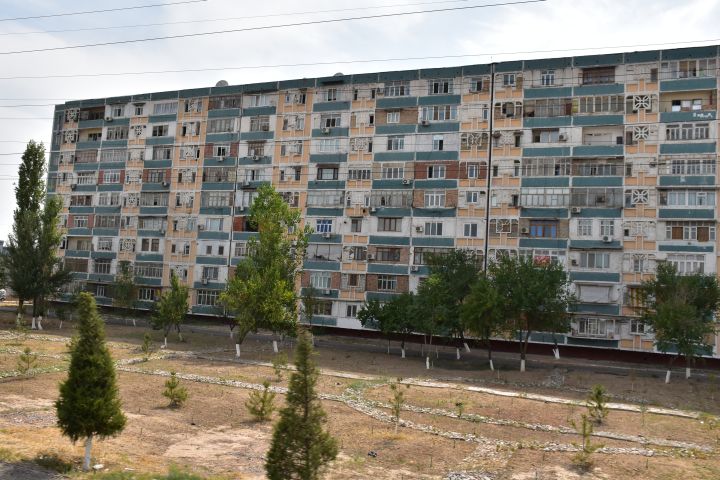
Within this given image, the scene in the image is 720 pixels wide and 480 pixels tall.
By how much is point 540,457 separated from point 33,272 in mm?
49852

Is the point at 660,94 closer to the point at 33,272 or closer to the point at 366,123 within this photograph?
the point at 366,123

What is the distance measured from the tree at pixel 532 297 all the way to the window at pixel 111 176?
1846 inches

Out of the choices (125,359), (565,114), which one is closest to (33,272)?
(125,359)

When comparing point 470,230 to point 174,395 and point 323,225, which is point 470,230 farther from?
point 174,395

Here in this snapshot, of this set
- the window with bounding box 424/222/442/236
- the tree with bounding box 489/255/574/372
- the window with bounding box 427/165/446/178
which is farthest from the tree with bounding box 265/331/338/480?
the window with bounding box 427/165/446/178

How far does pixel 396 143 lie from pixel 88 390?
142ft

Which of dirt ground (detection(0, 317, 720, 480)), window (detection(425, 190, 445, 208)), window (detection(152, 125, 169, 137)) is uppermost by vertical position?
window (detection(152, 125, 169, 137))

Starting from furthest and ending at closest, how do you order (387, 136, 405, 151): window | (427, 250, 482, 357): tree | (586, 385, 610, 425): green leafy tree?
(387, 136, 405, 151): window < (427, 250, 482, 357): tree < (586, 385, 610, 425): green leafy tree

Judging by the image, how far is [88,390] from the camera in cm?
1709

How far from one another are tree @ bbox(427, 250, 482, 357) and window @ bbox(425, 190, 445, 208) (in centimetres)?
727

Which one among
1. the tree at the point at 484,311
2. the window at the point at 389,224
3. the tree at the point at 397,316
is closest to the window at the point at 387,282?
the window at the point at 389,224

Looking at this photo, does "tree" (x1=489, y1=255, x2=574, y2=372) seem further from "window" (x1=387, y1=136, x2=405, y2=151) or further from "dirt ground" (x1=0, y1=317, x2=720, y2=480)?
"window" (x1=387, y1=136, x2=405, y2=151)

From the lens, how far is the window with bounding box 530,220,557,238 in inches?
2007

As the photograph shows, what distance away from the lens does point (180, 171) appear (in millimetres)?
65312
